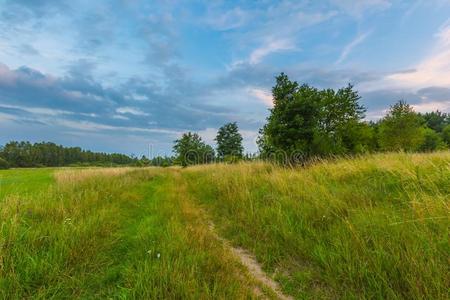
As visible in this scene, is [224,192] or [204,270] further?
[224,192]

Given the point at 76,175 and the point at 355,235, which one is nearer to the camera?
the point at 355,235

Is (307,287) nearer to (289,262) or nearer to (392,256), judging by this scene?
(289,262)

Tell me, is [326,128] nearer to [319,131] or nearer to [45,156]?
[319,131]

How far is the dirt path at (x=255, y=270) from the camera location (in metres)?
3.04

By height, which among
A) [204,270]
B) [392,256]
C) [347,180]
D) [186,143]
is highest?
[186,143]

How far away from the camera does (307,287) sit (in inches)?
123

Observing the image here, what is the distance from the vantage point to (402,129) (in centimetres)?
2880

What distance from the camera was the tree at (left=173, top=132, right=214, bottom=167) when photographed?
58.7 meters

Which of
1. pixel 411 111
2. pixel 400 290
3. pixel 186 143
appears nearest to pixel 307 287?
pixel 400 290

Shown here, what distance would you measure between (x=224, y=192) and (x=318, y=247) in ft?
17.8

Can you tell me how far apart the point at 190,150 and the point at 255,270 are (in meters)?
57.3

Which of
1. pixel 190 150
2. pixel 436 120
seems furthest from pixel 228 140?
pixel 436 120

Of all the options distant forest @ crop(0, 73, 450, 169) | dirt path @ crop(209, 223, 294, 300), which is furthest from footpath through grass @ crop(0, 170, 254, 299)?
distant forest @ crop(0, 73, 450, 169)

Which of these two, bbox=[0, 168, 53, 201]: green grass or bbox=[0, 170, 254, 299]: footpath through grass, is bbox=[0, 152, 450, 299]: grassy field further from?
bbox=[0, 168, 53, 201]: green grass
